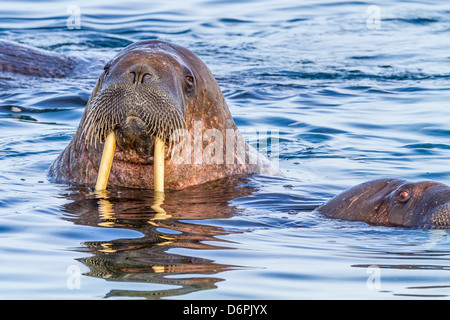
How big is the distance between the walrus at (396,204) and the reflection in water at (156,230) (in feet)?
3.05

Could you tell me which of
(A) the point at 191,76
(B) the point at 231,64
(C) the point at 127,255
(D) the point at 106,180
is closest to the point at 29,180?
(D) the point at 106,180

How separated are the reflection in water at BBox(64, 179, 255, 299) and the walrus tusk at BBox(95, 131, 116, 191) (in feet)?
0.59

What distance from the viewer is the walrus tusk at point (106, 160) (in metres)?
7.26

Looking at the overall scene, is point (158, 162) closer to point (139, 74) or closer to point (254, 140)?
point (139, 74)

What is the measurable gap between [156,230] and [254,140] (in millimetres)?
5006

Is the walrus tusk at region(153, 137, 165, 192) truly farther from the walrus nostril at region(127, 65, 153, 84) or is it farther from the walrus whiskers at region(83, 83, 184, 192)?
the walrus nostril at region(127, 65, 153, 84)

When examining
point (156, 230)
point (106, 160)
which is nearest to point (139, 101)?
point (106, 160)

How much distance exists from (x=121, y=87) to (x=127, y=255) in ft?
5.70

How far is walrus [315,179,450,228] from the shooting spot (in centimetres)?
626

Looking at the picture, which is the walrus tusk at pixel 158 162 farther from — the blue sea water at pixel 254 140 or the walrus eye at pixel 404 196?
the walrus eye at pixel 404 196

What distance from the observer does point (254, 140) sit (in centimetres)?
1134

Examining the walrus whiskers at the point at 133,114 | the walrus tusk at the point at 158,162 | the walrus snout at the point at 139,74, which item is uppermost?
the walrus snout at the point at 139,74

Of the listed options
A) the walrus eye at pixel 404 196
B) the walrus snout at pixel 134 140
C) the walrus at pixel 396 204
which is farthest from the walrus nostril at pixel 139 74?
the walrus eye at pixel 404 196
